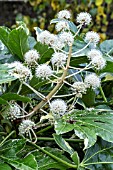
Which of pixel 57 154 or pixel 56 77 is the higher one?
pixel 56 77

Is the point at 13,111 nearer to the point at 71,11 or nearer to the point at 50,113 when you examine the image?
the point at 50,113

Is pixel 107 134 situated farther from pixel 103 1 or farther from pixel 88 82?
pixel 103 1

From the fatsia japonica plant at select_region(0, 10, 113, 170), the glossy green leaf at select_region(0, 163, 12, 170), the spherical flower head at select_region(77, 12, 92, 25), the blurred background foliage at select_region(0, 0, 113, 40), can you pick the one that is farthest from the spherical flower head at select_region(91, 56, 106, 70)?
the blurred background foliage at select_region(0, 0, 113, 40)

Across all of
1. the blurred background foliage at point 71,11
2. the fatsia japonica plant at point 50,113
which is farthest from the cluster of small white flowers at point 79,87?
the blurred background foliage at point 71,11

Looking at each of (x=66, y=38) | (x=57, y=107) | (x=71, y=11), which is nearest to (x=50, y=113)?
(x=57, y=107)

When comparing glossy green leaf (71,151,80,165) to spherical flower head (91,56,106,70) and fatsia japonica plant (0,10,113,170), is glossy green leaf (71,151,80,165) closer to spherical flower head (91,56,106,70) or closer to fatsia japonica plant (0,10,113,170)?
fatsia japonica plant (0,10,113,170)

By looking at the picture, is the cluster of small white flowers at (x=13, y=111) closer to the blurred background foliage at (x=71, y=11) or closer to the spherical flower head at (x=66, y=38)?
the spherical flower head at (x=66, y=38)

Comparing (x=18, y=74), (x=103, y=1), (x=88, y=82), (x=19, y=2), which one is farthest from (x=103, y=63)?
(x=19, y=2)
